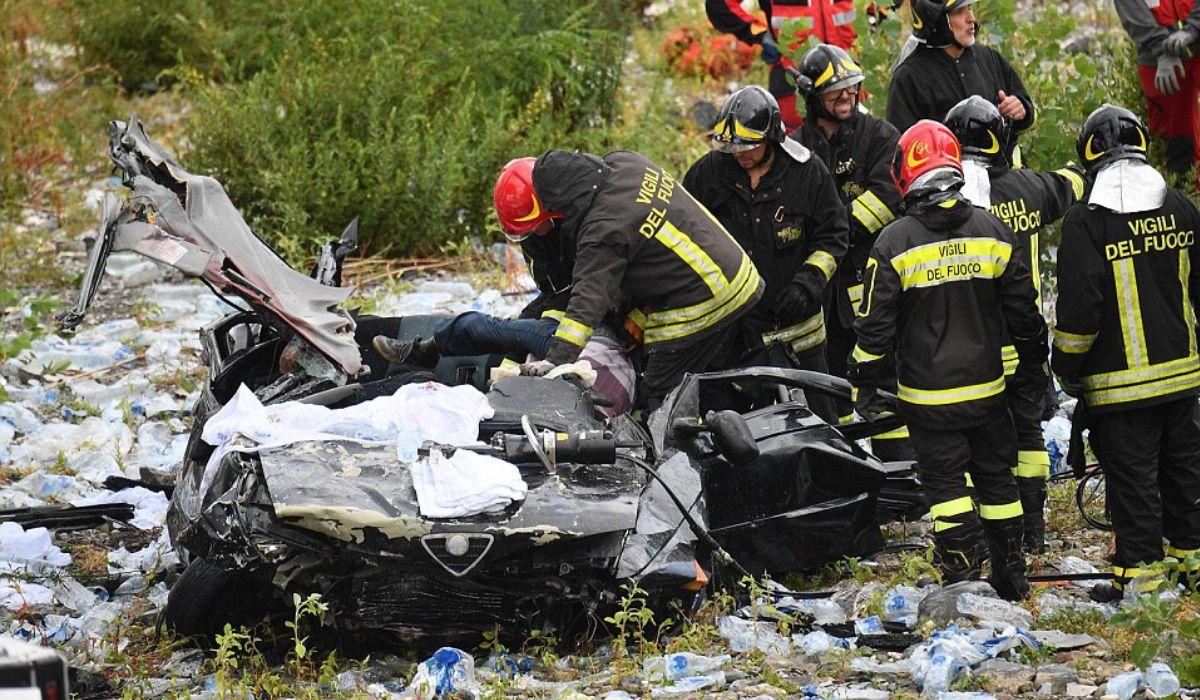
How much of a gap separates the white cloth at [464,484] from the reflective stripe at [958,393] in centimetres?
160

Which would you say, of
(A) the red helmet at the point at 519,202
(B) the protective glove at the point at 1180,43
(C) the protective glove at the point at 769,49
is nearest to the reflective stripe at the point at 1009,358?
(A) the red helmet at the point at 519,202

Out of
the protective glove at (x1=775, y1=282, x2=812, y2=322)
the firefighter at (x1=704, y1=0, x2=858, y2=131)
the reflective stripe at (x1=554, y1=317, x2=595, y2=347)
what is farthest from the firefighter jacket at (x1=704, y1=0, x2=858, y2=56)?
the reflective stripe at (x1=554, y1=317, x2=595, y2=347)

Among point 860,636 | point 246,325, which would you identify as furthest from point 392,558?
point 246,325

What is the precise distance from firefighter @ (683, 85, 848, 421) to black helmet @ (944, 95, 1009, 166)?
838 mm

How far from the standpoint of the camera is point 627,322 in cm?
661

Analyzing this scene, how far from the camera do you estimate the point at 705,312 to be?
21.1ft

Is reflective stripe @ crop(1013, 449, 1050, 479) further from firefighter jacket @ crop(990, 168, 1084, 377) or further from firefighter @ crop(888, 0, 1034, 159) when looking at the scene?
firefighter @ crop(888, 0, 1034, 159)

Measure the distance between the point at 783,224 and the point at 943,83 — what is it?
1169mm

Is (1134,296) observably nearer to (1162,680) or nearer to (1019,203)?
(1019,203)

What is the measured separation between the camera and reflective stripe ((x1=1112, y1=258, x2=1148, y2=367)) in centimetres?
535

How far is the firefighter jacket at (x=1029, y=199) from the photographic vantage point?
610 centimetres

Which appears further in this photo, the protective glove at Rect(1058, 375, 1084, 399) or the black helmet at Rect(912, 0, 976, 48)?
the black helmet at Rect(912, 0, 976, 48)

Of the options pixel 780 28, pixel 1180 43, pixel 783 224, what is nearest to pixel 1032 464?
pixel 783 224

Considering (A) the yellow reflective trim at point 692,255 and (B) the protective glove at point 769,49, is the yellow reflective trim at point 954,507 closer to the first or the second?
(A) the yellow reflective trim at point 692,255
